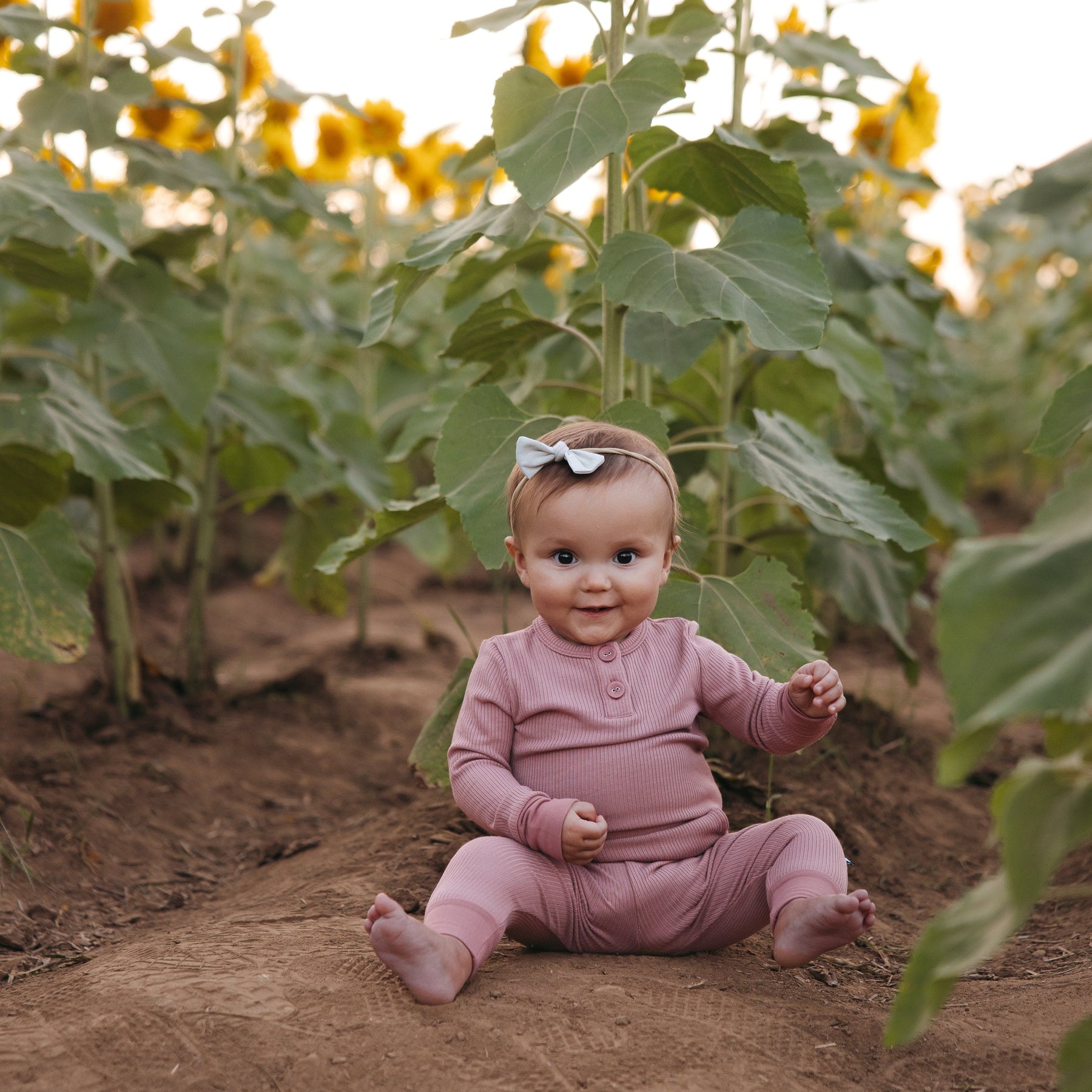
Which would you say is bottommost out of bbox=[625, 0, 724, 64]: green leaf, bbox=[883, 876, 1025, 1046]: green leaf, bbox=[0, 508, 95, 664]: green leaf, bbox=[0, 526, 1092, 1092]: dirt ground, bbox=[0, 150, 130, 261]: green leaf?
bbox=[0, 526, 1092, 1092]: dirt ground

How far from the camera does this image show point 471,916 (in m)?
1.60

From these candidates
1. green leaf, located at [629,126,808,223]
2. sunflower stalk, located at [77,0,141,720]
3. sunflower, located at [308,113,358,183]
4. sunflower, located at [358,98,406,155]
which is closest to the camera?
green leaf, located at [629,126,808,223]

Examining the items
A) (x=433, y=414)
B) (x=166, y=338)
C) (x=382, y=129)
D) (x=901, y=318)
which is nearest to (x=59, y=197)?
(x=166, y=338)

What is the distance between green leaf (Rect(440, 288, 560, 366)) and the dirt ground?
0.91 meters

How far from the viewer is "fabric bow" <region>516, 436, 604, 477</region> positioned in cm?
168

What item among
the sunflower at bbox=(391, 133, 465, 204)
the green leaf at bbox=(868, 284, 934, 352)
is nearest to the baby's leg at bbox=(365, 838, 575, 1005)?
the green leaf at bbox=(868, 284, 934, 352)

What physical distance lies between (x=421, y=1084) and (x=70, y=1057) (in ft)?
1.37

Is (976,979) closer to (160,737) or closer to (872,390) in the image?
(872,390)

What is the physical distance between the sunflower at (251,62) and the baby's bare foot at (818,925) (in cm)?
269

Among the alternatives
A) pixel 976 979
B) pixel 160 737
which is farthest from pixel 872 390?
pixel 160 737

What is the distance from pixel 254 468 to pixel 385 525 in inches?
60.1

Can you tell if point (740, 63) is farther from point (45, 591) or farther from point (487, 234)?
point (45, 591)

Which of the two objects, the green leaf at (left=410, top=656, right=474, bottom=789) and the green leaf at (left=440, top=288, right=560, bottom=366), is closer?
the green leaf at (left=410, top=656, right=474, bottom=789)

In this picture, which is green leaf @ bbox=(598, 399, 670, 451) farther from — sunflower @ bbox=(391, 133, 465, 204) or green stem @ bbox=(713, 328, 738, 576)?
sunflower @ bbox=(391, 133, 465, 204)
